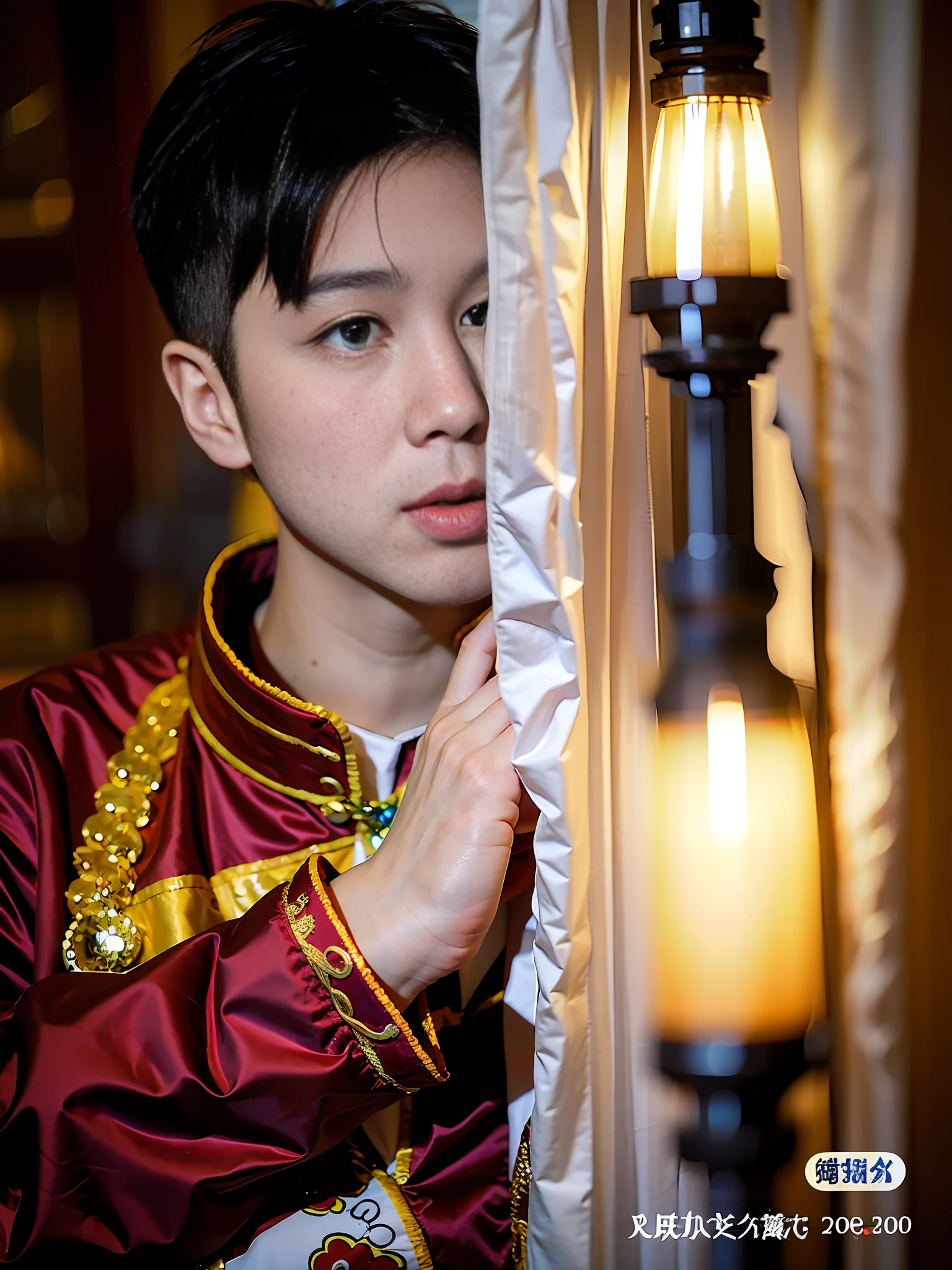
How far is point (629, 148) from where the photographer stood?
2.16 ft

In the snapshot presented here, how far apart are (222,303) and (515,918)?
0.54 metres

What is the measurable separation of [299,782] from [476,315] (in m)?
0.39

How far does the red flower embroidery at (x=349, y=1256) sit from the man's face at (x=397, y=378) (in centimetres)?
46

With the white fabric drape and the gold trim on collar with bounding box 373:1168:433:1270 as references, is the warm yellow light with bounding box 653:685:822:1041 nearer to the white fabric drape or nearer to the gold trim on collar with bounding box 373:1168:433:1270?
the white fabric drape

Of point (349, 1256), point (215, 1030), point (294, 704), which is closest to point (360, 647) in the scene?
point (294, 704)

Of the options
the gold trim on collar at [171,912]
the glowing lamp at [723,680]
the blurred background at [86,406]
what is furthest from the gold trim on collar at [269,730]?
the blurred background at [86,406]

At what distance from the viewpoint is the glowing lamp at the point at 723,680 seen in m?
0.56

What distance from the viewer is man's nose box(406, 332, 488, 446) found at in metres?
0.82

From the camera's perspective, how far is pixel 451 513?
859 millimetres

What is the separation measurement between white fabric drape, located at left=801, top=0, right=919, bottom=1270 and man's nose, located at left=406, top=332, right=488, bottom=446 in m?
0.28

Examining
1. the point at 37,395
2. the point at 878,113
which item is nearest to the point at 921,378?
the point at 878,113

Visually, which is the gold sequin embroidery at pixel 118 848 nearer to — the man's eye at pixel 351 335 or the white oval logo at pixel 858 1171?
the man's eye at pixel 351 335

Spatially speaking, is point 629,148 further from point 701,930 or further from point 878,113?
point 701,930

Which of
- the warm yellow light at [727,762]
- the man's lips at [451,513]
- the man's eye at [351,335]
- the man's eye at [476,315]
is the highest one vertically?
the man's eye at [476,315]
